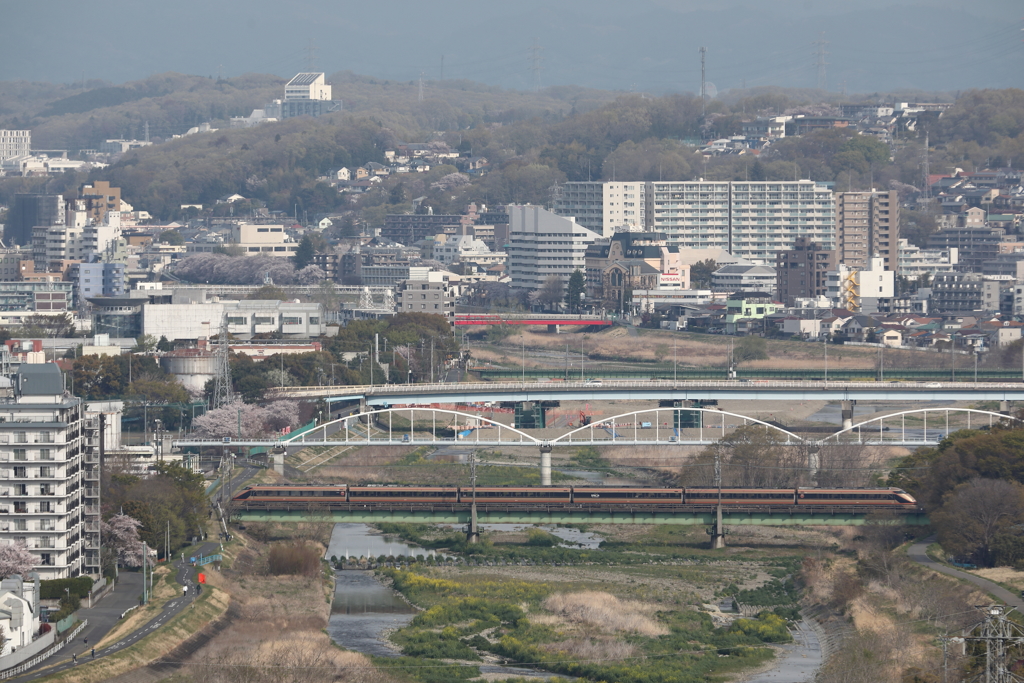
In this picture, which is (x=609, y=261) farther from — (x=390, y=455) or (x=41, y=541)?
(x=41, y=541)

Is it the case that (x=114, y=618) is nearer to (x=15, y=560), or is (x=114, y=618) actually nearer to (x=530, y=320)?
(x=15, y=560)

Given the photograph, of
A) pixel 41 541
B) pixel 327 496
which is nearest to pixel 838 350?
pixel 327 496

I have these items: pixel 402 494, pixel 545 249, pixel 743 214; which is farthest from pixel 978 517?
pixel 743 214

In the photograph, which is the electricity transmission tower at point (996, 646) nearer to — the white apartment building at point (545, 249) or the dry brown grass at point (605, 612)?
the dry brown grass at point (605, 612)

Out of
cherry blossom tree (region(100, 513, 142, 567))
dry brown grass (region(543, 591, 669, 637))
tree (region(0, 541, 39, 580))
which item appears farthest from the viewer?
cherry blossom tree (region(100, 513, 142, 567))

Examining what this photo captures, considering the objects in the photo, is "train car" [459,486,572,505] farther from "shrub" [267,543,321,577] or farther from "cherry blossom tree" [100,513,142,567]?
"cherry blossom tree" [100,513,142,567]

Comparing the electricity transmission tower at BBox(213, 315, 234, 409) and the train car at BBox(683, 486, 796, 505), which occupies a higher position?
the electricity transmission tower at BBox(213, 315, 234, 409)

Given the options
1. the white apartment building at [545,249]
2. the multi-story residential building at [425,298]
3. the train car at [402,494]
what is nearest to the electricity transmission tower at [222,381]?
the train car at [402,494]

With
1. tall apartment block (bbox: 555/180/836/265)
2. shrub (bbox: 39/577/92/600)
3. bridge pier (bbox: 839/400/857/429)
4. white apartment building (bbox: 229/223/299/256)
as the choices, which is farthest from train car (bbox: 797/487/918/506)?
white apartment building (bbox: 229/223/299/256)
